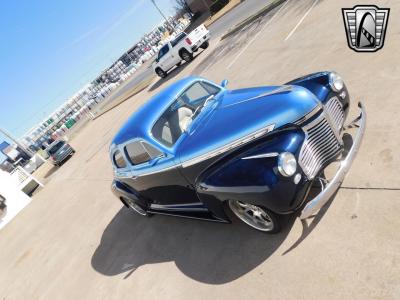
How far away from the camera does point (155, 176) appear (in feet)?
16.3

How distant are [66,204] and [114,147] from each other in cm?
645

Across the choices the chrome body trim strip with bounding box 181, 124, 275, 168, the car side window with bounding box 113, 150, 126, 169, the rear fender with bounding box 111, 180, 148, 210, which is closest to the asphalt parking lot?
the rear fender with bounding box 111, 180, 148, 210

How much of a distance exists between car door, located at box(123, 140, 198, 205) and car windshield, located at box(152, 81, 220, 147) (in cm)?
27

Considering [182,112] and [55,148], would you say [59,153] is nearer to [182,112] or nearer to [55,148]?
[55,148]

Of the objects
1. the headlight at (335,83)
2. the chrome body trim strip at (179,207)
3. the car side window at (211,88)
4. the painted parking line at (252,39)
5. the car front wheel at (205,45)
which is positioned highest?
the car side window at (211,88)

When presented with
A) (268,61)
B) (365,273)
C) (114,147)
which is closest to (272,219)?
(365,273)

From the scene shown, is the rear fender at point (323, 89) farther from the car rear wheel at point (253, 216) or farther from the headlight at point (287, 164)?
the car rear wheel at point (253, 216)

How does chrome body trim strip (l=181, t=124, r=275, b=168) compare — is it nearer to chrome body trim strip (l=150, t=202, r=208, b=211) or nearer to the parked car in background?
chrome body trim strip (l=150, t=202, r=208, b=211)

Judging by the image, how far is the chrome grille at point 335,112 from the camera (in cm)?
406

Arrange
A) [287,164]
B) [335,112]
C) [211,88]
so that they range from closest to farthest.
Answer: [287,164], [335,112], [211,88]

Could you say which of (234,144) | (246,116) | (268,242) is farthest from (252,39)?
(268,242)

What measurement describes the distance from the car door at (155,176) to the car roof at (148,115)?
0.15 m

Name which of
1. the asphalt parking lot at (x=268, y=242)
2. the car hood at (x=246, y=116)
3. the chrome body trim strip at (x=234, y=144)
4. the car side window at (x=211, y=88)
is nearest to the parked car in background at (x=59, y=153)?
the asphalt parking lot at (x=268, y=242)

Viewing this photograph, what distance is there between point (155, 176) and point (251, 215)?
171cm
